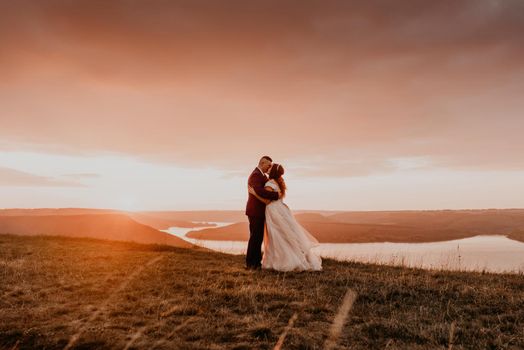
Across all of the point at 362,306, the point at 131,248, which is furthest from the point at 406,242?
the point at 362,306

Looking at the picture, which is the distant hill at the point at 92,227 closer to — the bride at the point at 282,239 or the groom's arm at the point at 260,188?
the bride at the point at 282,239

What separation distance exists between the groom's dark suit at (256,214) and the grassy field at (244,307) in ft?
3.27

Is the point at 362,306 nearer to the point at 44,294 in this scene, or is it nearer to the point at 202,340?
the point at 202,340

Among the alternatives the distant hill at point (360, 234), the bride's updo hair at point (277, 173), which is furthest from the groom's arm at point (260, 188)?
the distant hill at point (360, 234)

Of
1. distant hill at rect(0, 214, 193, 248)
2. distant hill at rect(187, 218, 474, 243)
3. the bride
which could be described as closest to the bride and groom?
the bride

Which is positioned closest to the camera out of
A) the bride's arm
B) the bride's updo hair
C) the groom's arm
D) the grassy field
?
the grassy field

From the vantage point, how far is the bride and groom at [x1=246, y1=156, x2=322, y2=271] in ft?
42.1

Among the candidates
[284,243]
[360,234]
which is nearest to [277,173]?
[284,243]

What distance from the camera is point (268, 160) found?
44.2 feet

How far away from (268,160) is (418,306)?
6733mm

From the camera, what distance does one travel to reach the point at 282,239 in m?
13.1

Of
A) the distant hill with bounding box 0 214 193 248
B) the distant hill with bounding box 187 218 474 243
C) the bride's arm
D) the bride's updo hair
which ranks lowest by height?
the distant hill with bounding box 187 218 474 243

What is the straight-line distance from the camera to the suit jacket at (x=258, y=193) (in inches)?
519

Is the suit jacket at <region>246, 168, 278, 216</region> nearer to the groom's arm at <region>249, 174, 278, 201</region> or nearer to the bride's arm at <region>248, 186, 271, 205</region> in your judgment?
the groom's arm at <region>249, 174, 278, 201</region>
